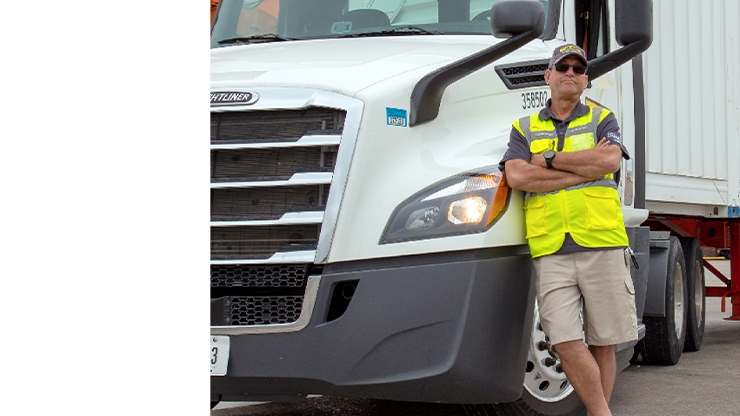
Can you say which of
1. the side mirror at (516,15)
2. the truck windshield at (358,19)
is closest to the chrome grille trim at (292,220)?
the side mirror at (516,15)

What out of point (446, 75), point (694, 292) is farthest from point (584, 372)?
point (694, 292)

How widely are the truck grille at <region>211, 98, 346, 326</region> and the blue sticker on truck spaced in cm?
19

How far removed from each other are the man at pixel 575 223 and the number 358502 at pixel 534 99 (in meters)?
0.24

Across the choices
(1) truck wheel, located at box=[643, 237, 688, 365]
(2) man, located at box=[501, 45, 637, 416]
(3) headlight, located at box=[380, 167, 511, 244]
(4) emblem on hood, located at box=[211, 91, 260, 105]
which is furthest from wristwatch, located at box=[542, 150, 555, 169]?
(1) truck wheel, located at box=[643, 237, 688, 365]

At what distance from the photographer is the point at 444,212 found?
11.2ft

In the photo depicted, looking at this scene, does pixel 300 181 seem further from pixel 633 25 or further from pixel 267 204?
pixel 633 25

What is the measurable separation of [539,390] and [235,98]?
2000mm

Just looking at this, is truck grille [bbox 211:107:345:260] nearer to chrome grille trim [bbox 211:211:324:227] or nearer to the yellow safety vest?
chrome grille trim [bbox 211:211:324:227]

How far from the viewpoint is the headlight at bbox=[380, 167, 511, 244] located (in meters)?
3.41
